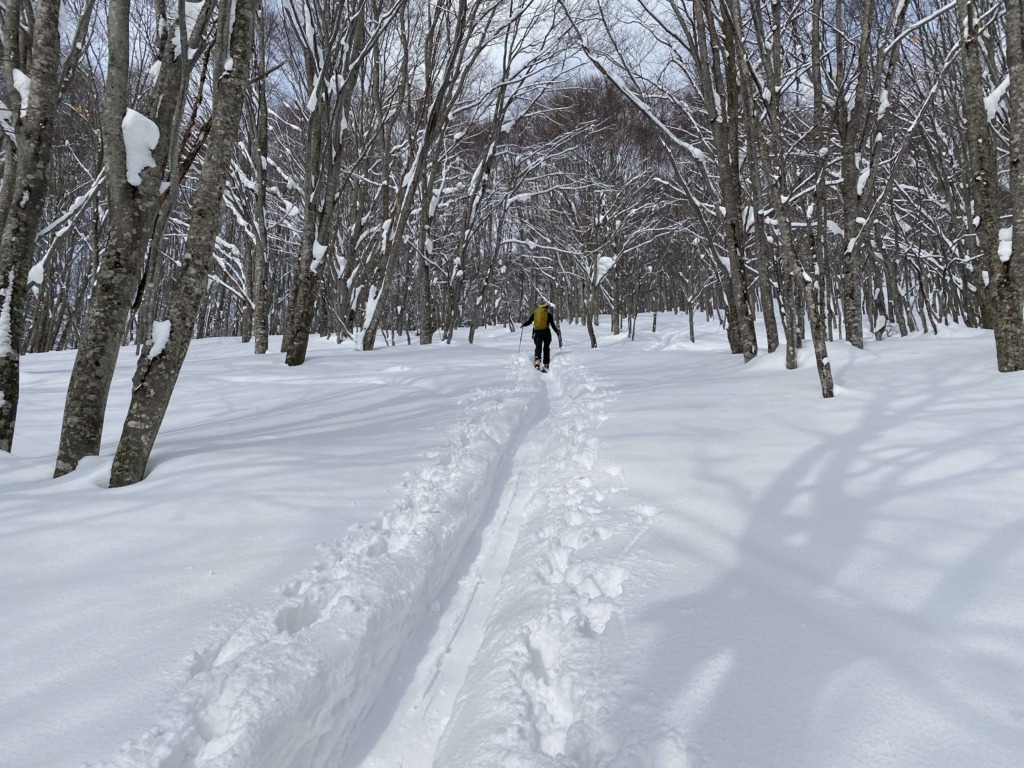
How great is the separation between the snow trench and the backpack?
7879mm

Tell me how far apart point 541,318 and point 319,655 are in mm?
9710

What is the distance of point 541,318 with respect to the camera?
448 inches

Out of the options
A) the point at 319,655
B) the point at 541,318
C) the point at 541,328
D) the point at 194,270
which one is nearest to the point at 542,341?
the point at 541,328

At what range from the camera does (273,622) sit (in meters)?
2.25

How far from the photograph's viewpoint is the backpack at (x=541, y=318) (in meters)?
11.4

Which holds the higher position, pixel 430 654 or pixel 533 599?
pixel 533 599

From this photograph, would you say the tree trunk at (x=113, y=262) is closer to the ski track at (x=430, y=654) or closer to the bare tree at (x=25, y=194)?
the bare tree at (x=25, y=194)

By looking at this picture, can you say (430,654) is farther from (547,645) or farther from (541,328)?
(541,328)

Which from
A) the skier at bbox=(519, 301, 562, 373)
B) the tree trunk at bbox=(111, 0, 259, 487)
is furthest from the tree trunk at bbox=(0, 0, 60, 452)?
the skier at bbox=(519, 301, 562, 373)

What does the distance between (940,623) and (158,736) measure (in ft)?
9.11

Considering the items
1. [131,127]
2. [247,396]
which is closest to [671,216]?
[247,396]

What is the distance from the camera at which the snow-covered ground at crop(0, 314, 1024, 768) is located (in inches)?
66.2

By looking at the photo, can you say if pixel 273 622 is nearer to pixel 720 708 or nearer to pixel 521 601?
pixel 521 601

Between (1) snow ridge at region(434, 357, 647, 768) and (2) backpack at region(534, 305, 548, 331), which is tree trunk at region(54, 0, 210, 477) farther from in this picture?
(2) backpack at region(534, 305, 548, 331)
